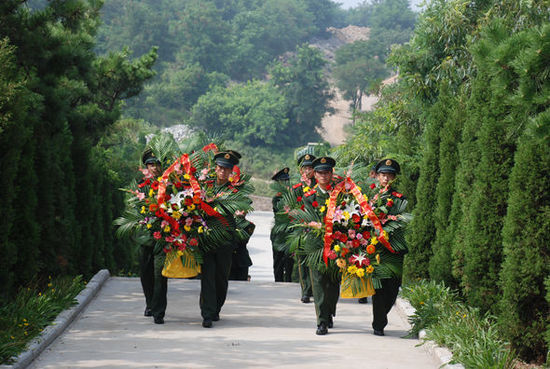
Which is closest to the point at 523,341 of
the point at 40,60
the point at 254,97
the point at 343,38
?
the point at 40,60

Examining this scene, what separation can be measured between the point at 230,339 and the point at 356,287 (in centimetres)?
148

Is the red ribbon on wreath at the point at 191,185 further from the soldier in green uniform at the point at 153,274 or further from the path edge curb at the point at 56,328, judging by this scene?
the path edge curb at the point at 56,328

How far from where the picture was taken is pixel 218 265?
9875mm

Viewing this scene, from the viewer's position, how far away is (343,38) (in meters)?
142

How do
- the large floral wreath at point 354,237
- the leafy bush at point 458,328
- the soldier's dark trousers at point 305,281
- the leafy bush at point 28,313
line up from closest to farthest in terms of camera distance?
the leafy bush at point 458,328 → the leafy bush at point 28,313 → the large floral wreath at point 354,237 → the soldier's dark trousers at point 305,281

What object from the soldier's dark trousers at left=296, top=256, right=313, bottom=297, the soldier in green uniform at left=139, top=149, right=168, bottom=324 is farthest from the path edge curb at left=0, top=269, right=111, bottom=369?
the soldier's dark trousers at left=296, top=256, right=313, bottom=297

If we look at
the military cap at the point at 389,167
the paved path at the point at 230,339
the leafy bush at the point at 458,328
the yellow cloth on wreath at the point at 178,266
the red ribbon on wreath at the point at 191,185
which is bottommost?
the paved path at the point at 230,339

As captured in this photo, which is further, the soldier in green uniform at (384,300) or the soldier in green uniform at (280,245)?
the soldier in green uniform at (280,245)

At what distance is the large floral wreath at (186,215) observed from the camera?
954cm

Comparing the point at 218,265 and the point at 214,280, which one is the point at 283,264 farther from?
the point at 214,280

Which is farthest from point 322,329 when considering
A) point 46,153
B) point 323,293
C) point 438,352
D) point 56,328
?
point 46,153

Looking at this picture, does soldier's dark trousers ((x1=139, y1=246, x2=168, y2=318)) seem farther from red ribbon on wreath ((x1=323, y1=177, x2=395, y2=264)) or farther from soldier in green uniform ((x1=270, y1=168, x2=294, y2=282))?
soldier in green uniform ((x1=270, y1=168, x2=294, y2=282))

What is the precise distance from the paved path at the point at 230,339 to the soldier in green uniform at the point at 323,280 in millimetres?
223

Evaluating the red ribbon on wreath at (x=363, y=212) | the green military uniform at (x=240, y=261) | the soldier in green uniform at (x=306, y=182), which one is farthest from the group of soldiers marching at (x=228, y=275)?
the green military uniform at (x=240, y=261)
